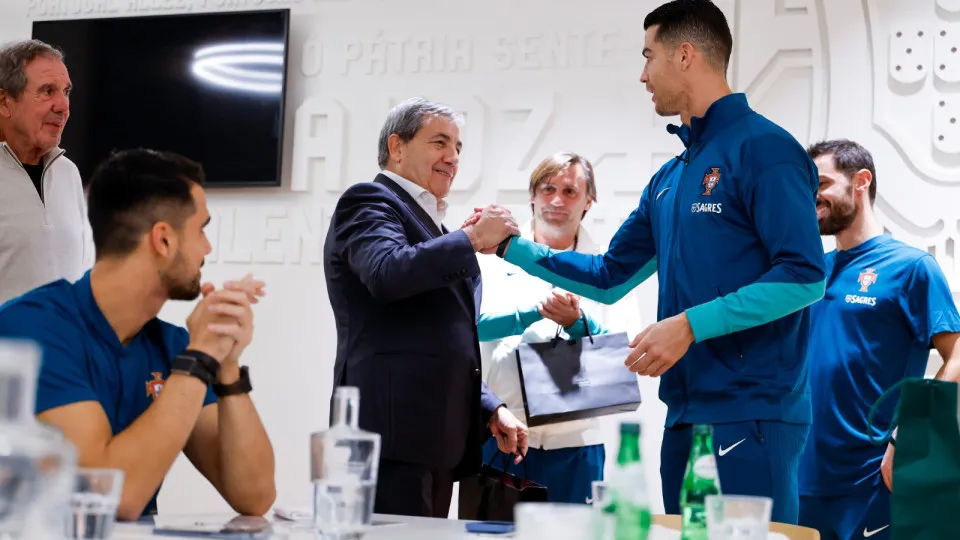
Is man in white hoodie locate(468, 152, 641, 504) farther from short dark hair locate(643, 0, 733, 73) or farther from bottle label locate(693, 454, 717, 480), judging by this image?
bottle label locate(693, 454, 717, 480)

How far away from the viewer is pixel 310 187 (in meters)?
5.08

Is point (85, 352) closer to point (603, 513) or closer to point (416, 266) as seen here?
point (416, 266)

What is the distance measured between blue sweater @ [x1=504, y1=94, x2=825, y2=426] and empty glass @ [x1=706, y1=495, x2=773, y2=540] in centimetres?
95

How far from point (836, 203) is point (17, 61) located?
2.82 metres

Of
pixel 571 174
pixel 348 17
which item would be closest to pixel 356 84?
pixel 348 17

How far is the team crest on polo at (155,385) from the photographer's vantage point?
190cm

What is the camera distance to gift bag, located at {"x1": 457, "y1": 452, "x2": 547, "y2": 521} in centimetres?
258

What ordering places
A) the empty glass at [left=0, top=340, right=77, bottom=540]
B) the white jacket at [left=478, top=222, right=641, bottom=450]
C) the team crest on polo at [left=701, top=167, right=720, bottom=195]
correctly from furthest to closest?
the white jacket at [left=478, top=222, right=641, bottom=450] → the team crest on polo at [left=701, top=167, right=720, bottom=195] → the empty glass at [left=0, top=340, right=77, bottom=540]

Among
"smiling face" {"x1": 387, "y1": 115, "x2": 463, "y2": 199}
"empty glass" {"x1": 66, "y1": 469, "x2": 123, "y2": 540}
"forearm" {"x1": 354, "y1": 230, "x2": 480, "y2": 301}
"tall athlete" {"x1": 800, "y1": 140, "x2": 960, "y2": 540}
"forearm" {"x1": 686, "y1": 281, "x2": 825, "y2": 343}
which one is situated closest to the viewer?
"empty glass" {"x1": 66, "y1": 469, "x2": 123, "y2": 540}

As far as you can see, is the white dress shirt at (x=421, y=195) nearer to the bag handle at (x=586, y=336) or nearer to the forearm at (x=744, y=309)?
the bag handle at (x=586, y=336)

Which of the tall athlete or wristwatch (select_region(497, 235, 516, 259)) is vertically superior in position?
wristwatch (select_region(497, 235, 516, 259))

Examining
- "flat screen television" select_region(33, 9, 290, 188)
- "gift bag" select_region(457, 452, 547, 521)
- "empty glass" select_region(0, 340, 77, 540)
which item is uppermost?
"flat screen television" select_region(33, 9, 290, 188)

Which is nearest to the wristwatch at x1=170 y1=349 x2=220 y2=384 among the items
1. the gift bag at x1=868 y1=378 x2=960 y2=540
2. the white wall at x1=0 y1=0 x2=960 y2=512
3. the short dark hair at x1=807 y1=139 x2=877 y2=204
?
the gift bag at x1=868 y1=378 x2=960 y2=540

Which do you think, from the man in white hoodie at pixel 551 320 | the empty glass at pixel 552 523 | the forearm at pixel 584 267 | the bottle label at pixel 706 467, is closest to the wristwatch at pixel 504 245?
the forearm at pixel 584 267
